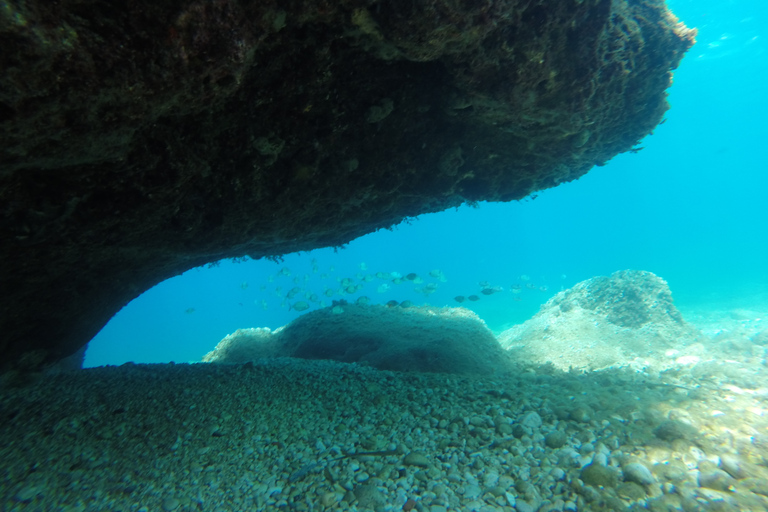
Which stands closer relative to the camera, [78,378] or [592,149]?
[78,378]

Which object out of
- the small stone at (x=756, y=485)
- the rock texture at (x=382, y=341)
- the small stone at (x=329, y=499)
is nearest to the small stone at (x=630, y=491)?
the small stone at (x=756, y=485)

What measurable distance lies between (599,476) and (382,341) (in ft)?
19.4

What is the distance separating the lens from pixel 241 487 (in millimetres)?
2994

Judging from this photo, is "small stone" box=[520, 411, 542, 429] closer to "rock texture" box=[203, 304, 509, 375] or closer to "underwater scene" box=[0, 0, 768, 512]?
"underwater scene" box=[0, 0, 768, 512]

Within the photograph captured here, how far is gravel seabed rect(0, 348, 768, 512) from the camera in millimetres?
2721

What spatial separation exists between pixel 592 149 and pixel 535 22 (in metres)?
3.56

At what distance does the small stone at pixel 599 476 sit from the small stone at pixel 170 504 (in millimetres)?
3443

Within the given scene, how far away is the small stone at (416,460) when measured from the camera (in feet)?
10.2

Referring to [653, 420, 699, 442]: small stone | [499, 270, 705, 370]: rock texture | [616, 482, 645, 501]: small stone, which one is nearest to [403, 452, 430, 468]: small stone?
[616, 482, 645, 501]: small stone

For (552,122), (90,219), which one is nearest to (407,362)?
(552,122)

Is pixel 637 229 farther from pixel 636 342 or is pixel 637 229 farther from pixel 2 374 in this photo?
pixel 2 374

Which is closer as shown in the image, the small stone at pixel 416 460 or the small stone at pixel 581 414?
the small stone at pixel 416 460

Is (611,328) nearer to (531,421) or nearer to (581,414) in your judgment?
(581,414)

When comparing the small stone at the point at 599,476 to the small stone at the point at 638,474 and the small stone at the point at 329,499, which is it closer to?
the small stone at the point at 638,474
